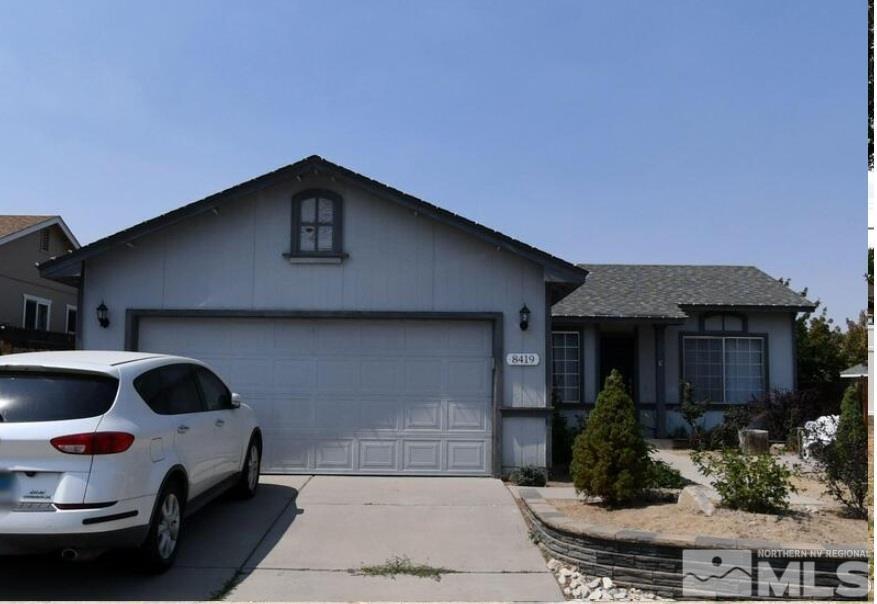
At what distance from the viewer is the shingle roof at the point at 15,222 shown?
22755 millimetres

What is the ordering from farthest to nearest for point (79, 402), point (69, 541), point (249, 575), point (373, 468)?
1. point (373, 468)
2. point (249, 575)
3. point (79, 402)
4. point (69, 541)

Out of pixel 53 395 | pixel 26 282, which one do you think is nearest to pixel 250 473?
pixel 53 395

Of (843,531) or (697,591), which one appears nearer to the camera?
(697,591)

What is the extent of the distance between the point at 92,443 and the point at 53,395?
22.0 inches

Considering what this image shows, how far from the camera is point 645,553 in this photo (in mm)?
5879

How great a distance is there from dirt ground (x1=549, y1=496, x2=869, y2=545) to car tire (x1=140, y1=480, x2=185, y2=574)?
355 centimetres

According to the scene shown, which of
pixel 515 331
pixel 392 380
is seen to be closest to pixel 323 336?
pixel 392 380

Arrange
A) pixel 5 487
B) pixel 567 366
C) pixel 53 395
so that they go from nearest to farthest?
pixel 5 487 < pixel 53 395 < pixel 567 366

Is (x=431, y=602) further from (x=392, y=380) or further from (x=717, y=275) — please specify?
(x=717, y=275)

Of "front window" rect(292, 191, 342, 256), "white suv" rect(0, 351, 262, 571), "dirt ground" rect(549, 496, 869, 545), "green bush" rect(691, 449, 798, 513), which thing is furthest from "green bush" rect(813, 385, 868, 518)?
"front window" rect(292, 191, 342, 256)

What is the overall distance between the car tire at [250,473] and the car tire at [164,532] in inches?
79.1

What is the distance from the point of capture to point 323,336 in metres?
10.7

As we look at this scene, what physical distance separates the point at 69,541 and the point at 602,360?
13391mm

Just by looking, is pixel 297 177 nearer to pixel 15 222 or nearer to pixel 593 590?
pixel 593 590
